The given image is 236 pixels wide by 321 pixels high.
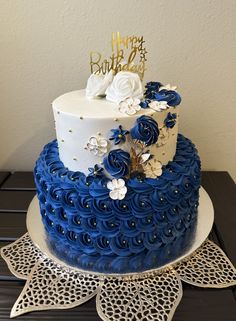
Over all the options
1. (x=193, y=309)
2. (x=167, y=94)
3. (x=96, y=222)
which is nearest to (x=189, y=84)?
(x=167, y=94)

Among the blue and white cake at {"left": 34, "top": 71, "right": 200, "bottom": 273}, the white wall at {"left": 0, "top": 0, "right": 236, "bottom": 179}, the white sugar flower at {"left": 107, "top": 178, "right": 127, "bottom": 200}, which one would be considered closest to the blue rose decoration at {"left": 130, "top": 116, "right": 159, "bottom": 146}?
the blue and white cake at {"left": 34, "top": 71, "right": 200, "bottom": 273}

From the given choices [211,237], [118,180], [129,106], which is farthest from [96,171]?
[211,237]

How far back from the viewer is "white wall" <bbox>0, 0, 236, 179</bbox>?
1.10 meters

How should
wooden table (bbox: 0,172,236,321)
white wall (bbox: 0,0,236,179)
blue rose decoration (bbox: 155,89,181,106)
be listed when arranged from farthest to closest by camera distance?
white wall (bbox: 0,0,236,179) < blue rose decoration (bbox: 155,89,181,106) < wooden table (bbox: 0,172,236,321)

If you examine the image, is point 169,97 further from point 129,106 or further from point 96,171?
point 96,171

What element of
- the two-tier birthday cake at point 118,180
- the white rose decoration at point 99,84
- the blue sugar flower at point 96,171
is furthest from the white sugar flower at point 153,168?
the white rose decoration at point 99,84

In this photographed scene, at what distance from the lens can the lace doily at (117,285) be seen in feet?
2.33

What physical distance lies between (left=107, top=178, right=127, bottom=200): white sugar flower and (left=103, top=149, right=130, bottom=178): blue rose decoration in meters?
0.01

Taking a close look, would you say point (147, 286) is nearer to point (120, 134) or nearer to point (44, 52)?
point (120, 134)

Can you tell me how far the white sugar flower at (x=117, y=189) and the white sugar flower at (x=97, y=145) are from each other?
7 cm

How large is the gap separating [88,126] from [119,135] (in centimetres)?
7

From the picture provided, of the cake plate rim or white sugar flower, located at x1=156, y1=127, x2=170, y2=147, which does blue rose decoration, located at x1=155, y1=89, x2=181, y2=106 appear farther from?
the cake plate rim

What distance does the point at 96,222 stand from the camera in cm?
78

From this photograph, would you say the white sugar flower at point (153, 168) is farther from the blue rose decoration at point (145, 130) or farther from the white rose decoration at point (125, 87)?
the white rose decoration at point (125, 87)
